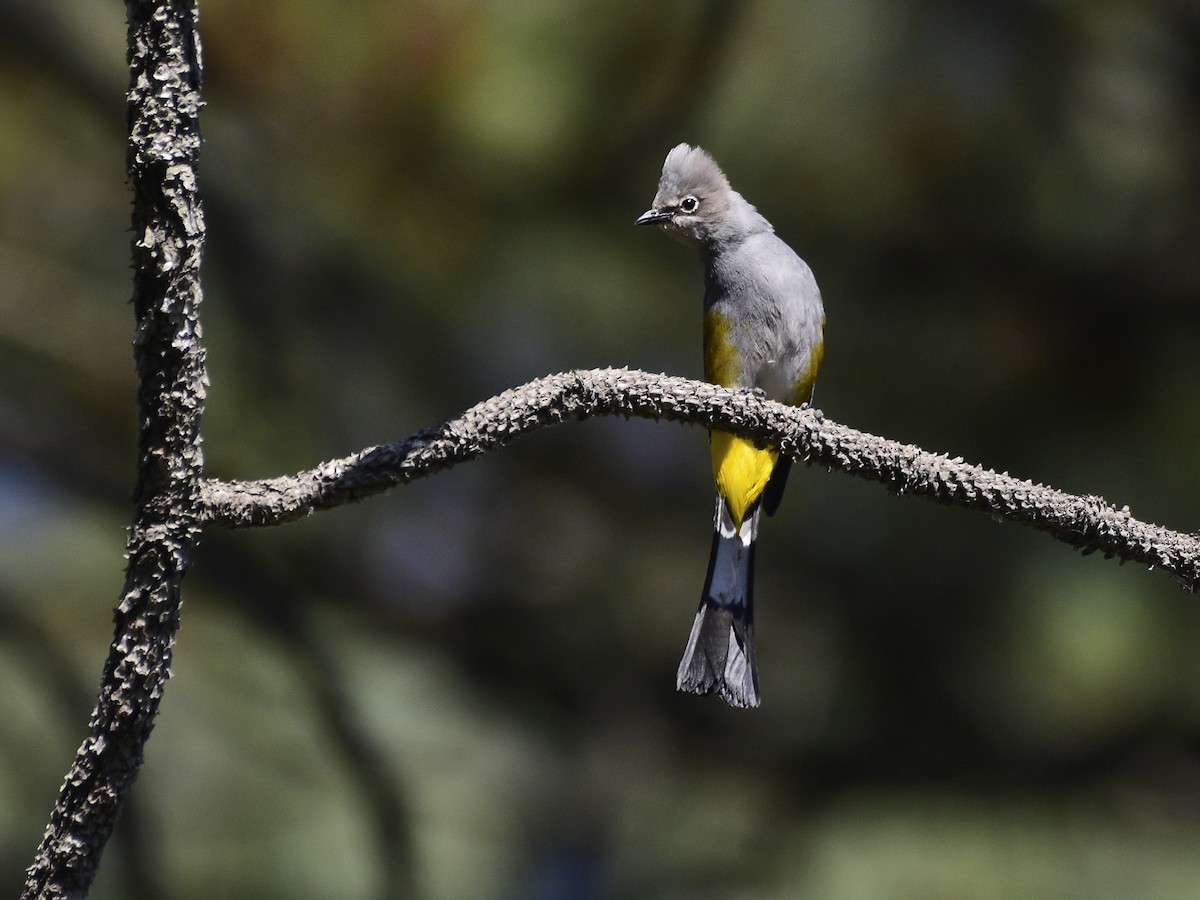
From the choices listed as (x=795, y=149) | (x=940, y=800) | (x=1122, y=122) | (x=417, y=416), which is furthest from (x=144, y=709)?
(x=1122, y=122)

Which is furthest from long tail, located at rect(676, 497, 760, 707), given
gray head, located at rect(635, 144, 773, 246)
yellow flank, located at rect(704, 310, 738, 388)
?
gray head, located at rect(635, 144, 773, 246)

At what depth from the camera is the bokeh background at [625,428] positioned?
284 centimetres

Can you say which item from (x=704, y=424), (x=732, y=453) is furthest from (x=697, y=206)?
(x=704, y=424)

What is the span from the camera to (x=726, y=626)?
2.14 m

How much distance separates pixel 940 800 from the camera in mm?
3064

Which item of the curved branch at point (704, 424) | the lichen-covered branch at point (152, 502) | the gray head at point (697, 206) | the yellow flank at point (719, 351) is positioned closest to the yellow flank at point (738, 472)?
the yellow flank at point (719, 351)

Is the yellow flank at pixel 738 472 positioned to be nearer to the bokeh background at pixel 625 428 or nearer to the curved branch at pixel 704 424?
the bokeh background at pixel 625 428

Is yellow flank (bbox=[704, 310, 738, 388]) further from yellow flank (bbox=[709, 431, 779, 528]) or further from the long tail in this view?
the long tail

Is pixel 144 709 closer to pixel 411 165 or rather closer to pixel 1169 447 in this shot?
pixel 411 165

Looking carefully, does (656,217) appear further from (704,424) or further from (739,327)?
(704,424)

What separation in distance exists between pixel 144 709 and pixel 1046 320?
2476mm

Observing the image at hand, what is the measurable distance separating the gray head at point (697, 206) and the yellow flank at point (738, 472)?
1.47ft

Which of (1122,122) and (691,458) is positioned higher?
(1122,122)

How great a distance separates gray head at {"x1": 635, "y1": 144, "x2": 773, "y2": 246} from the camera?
2.37 m
